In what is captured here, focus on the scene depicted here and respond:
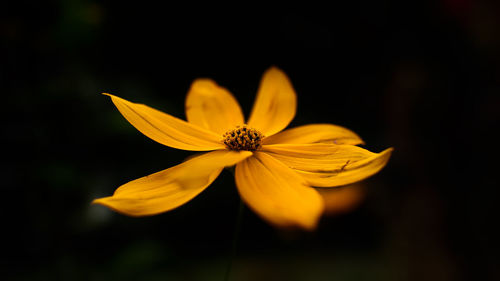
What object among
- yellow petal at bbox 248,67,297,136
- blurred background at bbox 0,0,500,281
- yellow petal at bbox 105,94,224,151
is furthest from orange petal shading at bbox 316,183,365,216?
yellow petal at bbox 105,94,224,151

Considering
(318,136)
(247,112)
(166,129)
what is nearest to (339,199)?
(247,112)

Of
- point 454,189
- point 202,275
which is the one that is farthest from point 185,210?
point 454,189

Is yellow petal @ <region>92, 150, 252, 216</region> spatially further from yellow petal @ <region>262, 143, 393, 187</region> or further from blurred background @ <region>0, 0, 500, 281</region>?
blurred background @ <region>0, 0, 500, 281</region>

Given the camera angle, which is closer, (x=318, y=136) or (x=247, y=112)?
(x=318, y=136)

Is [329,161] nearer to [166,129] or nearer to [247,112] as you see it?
[166,129]

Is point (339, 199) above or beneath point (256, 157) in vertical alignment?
beneath

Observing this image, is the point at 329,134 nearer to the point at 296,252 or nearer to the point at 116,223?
the point at 116,223
